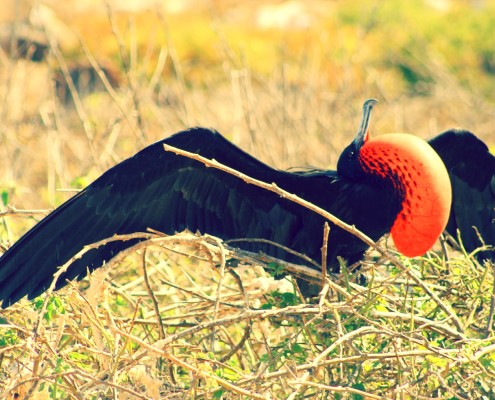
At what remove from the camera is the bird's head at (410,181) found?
292 cm

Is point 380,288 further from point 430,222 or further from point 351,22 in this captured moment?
point 351,22

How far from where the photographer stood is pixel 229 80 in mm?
5258

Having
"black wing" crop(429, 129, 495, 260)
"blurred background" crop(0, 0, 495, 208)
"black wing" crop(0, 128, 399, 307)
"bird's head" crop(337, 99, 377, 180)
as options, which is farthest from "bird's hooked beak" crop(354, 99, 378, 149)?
"blurred background" crop(0, 0, 495, 208)

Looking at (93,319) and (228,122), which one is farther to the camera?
(228,122)

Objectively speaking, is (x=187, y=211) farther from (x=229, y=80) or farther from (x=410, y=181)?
(x=229, y=80)

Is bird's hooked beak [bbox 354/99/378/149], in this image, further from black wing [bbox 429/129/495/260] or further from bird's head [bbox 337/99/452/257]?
black wing [bbox 429/129/495/260]

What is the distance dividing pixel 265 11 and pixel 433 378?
1301 centimetres

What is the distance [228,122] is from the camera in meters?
6.17

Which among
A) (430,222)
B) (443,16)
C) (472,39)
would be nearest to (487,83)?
(472,39)

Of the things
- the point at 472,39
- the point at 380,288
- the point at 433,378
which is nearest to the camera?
the point at 433,378

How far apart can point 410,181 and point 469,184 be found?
623 millimetres

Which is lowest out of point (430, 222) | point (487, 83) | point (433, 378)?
point (487, 83)

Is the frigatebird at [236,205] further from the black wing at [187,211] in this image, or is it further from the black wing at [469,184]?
the black wing at [469,184]

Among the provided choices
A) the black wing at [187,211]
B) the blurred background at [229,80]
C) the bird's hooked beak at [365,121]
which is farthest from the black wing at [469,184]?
the blurred background at [229,80]
